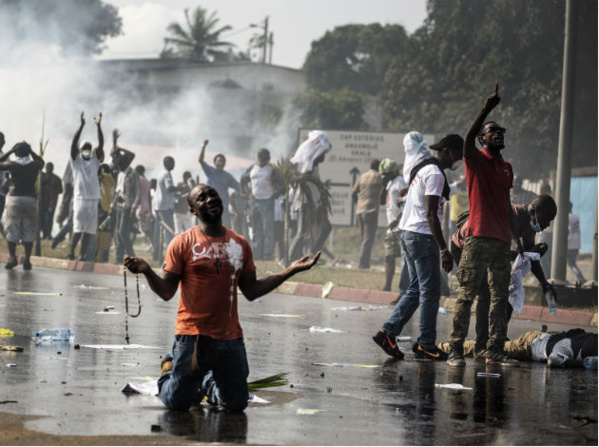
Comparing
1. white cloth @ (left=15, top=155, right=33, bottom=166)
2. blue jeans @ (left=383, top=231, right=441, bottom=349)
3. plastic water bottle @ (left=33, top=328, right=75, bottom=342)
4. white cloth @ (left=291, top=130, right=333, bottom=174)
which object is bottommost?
plastic water bottle @ (left=33, top=328, right=75, bottom=342)

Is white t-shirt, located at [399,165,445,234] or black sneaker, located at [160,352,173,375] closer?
Result: black sneaker, located at [160,352,173,375]

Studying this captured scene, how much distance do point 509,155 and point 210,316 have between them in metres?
29.9

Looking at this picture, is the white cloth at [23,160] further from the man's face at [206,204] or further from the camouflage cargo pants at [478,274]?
the man's face at [206,204]

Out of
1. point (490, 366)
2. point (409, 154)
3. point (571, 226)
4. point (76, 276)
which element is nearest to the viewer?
point (490, 366)

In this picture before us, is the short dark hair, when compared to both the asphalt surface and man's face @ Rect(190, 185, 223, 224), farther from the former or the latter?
man's face @ Rect(190, 185, 223, 224)

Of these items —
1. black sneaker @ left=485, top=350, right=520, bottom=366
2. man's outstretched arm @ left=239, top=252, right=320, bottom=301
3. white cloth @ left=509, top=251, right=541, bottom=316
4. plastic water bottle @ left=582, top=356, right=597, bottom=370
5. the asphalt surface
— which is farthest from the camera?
white cloth @ left=509, top=251, right=541, bottom=316

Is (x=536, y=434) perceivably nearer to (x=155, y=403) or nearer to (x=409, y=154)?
(x=155, y=403)

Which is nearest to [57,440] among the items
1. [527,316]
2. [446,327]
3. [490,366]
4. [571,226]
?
[490,366]

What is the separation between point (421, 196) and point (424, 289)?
2.39 feet

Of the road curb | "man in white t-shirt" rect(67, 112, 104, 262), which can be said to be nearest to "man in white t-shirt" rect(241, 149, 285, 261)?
the road curb

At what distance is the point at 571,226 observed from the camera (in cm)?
2191

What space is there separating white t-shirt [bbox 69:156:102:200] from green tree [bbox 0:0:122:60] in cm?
1970

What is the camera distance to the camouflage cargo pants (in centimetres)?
899

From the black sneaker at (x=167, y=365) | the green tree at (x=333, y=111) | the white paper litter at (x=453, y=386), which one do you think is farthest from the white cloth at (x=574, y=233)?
the green tree at (x=333, y=111)
